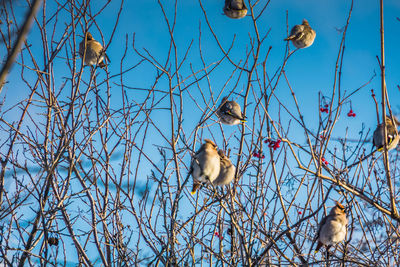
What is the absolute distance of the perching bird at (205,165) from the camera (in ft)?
10.4

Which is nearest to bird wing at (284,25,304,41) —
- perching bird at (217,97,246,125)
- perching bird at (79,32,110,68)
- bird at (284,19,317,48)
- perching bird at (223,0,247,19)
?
bird at (284,19,317,48)

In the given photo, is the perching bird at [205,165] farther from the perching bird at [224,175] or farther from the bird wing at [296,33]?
the bird wing at [296,33]

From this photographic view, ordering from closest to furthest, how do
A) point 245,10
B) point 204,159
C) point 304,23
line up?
point 204,159, point 245,10, point 304,23

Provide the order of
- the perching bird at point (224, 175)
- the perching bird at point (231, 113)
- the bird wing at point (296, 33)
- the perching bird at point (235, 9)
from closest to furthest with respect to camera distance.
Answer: the perching bird at point (224, 175)
the perching bird at point (231, 113)
the perching bird at point (235, 9)
the bird wing at point (296, 33)

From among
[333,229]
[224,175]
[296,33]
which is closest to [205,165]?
[224,175]

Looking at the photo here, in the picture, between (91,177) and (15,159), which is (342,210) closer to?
(91,177)

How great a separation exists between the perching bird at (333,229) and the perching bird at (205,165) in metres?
0.94

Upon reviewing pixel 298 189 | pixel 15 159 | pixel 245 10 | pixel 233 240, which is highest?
pixel 245 10

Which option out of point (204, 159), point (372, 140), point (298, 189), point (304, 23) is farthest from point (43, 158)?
point (304, 23)

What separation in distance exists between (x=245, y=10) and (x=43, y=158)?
92.0 inches

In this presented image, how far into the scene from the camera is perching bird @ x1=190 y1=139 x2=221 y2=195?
3.18 metres

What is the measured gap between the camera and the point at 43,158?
3590 mm

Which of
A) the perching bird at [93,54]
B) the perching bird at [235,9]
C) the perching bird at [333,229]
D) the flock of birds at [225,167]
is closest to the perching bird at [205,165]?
the flock of birds at [225,167]

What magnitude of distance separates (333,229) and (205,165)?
1.10 m
